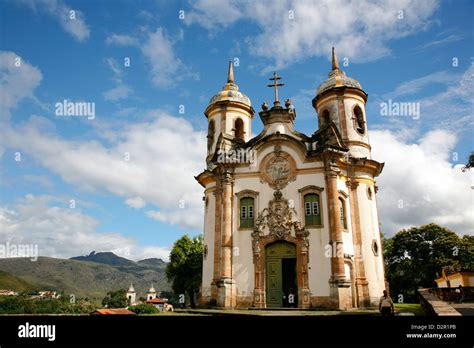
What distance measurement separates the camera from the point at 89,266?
170 metres

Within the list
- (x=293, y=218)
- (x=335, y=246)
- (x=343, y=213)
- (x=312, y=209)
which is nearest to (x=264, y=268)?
(x=293, y=218)

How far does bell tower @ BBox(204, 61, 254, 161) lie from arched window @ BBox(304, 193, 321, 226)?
6503 mm

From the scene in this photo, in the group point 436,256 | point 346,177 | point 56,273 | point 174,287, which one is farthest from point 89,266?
point 346,177

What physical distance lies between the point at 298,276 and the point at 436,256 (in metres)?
29.2

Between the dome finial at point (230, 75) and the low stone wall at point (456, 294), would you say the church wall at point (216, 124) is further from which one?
the low stone wall at point (456, 294)

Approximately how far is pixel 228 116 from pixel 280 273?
10.8 metres

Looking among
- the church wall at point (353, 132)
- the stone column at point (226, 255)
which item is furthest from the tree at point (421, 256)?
the stone column at point (226, 255)

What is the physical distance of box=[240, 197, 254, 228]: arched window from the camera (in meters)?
20.1

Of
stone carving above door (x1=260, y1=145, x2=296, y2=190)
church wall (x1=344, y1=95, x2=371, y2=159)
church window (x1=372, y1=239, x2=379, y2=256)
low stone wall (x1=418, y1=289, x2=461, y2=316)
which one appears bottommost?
low stone wall (x1=418, y1=289, x2=461, y2=316)

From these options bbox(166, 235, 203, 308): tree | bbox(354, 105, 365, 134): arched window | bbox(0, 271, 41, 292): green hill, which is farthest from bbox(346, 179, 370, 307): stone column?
bbox(0, 271, 41, 292): green hill

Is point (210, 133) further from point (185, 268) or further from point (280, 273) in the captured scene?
point (185, 268)

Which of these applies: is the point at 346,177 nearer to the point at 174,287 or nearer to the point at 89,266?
the point at 174,287

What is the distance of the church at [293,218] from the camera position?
726 inches
